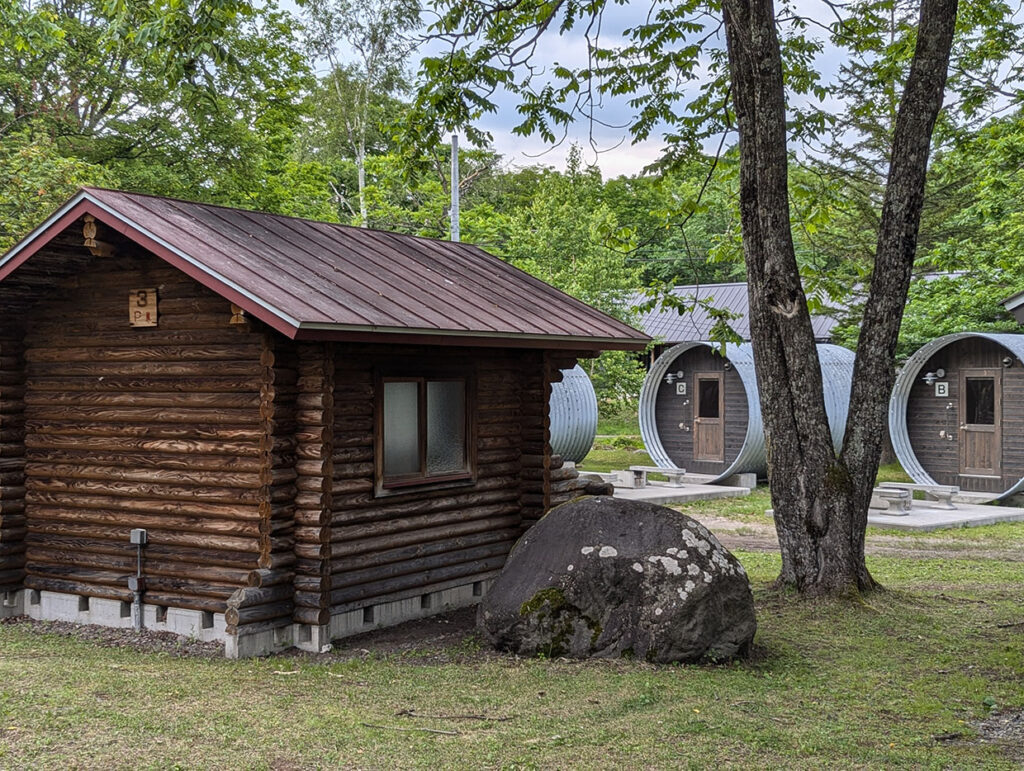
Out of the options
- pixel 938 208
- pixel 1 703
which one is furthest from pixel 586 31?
pixel 938 208

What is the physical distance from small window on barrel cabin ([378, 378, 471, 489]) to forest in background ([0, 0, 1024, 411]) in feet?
11.9

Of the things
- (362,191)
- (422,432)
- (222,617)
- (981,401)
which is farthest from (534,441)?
(362,191)

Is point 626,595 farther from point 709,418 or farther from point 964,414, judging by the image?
point 709,418

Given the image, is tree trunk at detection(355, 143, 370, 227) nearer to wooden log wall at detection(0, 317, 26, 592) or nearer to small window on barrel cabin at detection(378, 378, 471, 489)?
wooden log wall at detection(0, 317, 26, 592)

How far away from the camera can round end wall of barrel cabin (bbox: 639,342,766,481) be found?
22.5 metres

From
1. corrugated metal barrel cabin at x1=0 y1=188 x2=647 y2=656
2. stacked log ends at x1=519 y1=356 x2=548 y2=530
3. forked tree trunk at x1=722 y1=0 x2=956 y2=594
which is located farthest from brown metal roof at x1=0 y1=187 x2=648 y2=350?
forked tree trunk at x1=722 y1=0 x2=956 y2=594

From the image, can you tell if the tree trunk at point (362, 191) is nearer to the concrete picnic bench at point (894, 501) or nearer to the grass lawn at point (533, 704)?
the concrete picnic bench at point (894, 501)

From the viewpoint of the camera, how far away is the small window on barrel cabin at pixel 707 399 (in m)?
23.8

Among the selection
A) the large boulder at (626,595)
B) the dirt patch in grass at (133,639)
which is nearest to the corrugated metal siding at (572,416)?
the dirt patch in grass at (133,639)

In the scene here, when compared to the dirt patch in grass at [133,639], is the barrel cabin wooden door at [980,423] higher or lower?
higher

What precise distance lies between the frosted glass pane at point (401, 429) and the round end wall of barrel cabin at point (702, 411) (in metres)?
13.0

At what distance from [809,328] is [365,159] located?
92.8 ft

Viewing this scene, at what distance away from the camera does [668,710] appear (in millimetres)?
6949

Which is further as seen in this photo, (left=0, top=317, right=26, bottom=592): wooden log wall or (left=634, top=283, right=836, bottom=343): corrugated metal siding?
(left=634, top=283, right=836, bottom=343): corrugated metal siding
